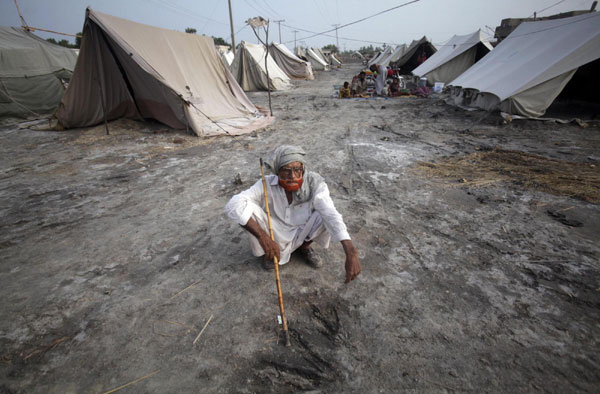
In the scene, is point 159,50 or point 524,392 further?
point 159,50

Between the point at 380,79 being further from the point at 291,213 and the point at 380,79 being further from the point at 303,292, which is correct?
the point at 303,292

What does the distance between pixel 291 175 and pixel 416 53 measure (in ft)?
73.9

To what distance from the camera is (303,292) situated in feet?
6.89

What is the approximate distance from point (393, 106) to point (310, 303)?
9994 mm

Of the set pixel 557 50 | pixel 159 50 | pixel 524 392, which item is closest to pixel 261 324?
pixel 524 392

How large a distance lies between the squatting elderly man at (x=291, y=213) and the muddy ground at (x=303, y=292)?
0.27m

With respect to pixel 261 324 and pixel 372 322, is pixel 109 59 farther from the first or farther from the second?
pixel 372 322

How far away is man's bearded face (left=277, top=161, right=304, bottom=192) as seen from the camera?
6.60 feet

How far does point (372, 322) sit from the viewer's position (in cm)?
183

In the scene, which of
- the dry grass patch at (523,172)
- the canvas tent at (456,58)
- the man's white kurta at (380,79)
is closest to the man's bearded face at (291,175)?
the dry grass patch at (523,172)

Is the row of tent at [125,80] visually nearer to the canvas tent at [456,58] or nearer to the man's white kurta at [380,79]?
the man's white kurta at [380,79]

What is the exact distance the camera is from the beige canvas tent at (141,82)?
6305 millimetres

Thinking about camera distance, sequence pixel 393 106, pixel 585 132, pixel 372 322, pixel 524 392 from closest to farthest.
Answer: pixel 524 392 < pixel 372 322 < pixel 585 132 < pixel 393 106

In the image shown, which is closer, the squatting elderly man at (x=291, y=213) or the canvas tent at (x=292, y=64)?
the squatting elderly man at (x=291, y=213)
